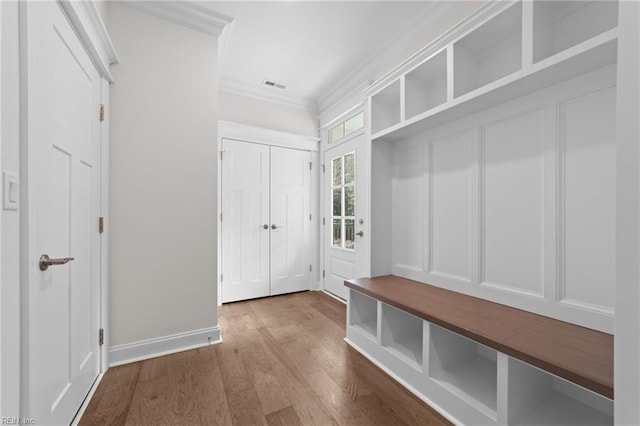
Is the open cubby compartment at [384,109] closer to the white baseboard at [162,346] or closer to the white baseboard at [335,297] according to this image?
the white baseboard at [335,297]

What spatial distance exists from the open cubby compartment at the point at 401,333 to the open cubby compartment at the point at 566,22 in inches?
69.3

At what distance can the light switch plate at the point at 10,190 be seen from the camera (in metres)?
0.85

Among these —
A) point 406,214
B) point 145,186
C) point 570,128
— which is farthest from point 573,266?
point 145,186

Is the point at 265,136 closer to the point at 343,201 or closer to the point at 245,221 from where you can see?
the point at 245,221

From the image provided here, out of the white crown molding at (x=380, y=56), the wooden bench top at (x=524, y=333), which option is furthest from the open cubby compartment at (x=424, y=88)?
the wooden bench top at (x=524, y=333)

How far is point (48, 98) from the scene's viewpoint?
1129mm

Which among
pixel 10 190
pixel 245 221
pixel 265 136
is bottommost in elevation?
pixel 245 221

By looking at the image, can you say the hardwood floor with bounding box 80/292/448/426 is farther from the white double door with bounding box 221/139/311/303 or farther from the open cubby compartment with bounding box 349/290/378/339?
the white double door with bounding box 221/139/311/303

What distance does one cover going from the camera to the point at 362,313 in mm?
2326

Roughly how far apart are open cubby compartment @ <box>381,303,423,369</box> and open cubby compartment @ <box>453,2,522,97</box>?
5.27 feet

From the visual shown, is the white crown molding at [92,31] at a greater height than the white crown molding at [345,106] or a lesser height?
lesser

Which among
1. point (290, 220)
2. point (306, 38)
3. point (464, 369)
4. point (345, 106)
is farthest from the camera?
point (290, 220)

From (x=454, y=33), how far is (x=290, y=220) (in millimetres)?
2625

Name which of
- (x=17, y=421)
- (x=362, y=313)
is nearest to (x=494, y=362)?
(x=362, y=313)
